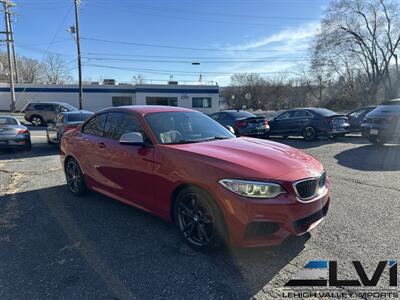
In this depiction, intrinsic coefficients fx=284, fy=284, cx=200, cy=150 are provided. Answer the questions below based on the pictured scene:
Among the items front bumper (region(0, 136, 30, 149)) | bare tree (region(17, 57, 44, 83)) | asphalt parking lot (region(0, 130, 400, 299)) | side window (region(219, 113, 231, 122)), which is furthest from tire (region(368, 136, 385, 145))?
bare tree (region(17, 57, 44, 83))

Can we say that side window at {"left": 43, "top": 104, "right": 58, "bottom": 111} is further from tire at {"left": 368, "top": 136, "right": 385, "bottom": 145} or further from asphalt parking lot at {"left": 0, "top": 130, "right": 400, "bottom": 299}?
tire at {"left": 368, "top": 136, "right": 385, "bottom": 145}

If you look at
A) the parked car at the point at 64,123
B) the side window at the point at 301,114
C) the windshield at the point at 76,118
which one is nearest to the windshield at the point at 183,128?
the parked car at the point at 64,123

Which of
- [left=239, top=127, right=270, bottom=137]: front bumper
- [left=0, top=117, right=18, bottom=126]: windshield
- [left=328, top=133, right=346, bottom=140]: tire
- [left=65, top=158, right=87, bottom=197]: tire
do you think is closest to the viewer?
[left=65, top=158, right=87, bottom=197]: tire

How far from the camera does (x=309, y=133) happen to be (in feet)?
40.5

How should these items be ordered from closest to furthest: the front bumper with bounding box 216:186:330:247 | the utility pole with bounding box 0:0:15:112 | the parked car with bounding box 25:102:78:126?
the front bumper with bounding box 216:186:330:247, the parked car with bounding box 25:102:78:126, the utility pole with bounding box 0:0:15:112

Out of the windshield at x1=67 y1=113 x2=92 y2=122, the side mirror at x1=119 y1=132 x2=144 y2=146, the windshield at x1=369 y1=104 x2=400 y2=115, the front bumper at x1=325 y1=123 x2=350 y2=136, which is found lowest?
the front bumper at x1=325 y1=123 x2=350 y2=136

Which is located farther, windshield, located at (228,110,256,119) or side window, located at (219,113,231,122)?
side window, located at (219,113,231,122)

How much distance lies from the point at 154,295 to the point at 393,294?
209 centimetres

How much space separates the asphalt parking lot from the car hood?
924 mm

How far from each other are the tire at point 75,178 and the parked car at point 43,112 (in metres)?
18.6

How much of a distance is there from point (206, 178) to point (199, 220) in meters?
0.53

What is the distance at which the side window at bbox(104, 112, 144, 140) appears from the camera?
4008 millimetres

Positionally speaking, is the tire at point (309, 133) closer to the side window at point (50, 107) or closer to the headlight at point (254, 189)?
the headlight at point (254, 189)

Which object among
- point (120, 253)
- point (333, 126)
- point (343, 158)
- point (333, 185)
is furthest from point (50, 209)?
point (333, 126)
